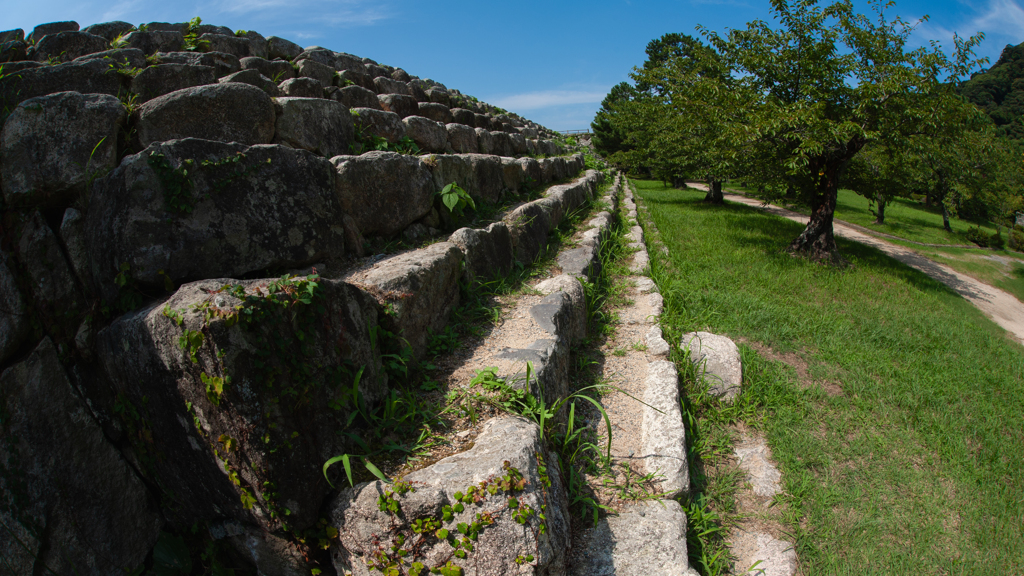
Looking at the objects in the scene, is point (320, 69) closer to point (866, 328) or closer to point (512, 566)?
point (512, 566)

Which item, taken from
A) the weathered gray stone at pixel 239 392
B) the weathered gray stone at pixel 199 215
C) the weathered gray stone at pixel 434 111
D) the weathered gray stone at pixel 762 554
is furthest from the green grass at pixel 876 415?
the weathered gray stone at pixel 434 111

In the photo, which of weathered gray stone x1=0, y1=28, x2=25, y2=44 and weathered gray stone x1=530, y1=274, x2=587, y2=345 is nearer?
weathered gray stone x1=530, y1=274, x2=587, y2=345

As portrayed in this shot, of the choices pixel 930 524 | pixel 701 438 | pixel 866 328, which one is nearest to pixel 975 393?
pixel 866 328

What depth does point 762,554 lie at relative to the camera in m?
2.44

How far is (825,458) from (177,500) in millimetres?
3653

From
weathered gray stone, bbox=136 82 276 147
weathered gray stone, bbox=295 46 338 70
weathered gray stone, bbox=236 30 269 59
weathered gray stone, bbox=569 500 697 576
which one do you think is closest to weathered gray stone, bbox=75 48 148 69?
weathered gray stone, bbox=136 82 276 147

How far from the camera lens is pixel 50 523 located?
1.96 m

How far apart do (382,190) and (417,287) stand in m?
0.89

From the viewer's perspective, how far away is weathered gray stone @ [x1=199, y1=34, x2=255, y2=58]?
5004mm

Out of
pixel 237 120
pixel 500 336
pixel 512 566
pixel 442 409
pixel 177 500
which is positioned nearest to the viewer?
pixel 512 566

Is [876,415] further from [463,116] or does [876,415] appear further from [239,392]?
[463,116]

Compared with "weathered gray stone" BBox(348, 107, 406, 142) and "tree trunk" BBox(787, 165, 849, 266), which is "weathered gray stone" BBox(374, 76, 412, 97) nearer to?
"weathered gray stone" BBox(348, 107, 406, 142)

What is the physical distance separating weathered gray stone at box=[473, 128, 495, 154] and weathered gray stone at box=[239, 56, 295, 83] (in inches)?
87.8

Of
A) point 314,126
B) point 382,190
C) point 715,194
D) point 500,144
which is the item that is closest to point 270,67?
point 314,126
